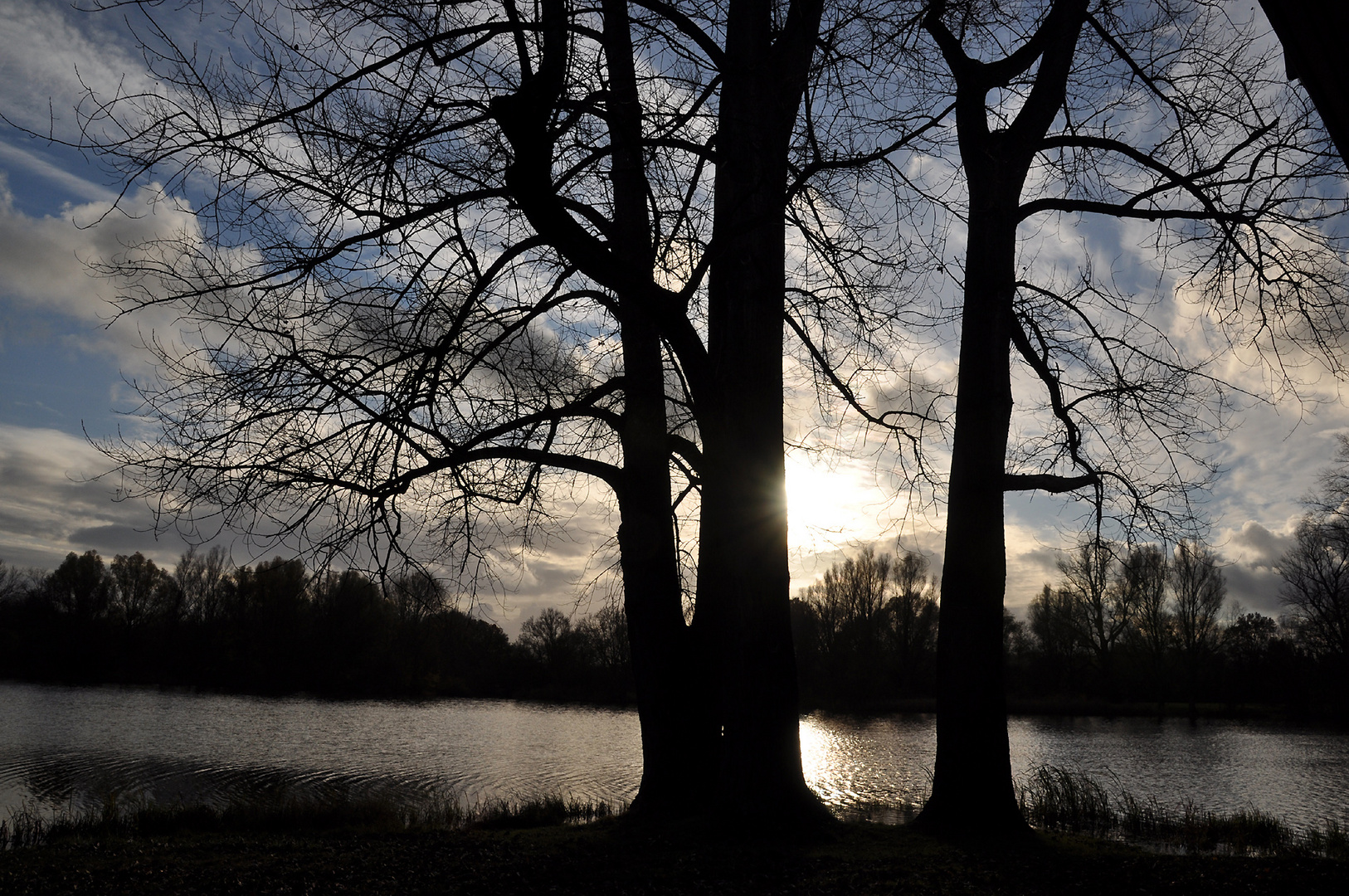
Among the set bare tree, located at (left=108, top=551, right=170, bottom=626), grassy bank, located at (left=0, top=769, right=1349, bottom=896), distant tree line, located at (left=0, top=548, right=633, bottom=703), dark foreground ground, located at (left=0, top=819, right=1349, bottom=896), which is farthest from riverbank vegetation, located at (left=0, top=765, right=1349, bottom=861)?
bare tree, located at (left=108, top=551, right=170, bottom=626)

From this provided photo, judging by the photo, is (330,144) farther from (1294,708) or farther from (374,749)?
(1294,708)

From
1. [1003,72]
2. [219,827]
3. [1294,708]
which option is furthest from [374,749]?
[1294,708]

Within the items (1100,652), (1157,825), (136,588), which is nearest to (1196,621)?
(1100,652)

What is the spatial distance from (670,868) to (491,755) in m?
15.7

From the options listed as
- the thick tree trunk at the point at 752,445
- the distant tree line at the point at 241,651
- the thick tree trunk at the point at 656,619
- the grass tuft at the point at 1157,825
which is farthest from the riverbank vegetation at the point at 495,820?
the distant tree line at the point at 241,651

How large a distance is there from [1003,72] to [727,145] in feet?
10.4

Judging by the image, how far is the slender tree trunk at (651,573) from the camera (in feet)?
22.6

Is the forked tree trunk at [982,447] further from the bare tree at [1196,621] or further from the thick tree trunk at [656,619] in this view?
the bare tree at [1196,621]

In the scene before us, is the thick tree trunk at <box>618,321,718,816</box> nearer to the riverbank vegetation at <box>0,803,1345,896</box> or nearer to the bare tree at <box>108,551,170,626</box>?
the riverbank vegetation at <box>0,803,1345,896</box>

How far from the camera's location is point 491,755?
61.7 ft

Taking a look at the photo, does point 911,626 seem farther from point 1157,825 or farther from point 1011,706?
point 1157,825

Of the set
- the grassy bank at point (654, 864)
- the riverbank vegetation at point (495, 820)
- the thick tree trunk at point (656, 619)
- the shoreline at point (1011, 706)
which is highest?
the thick tree trunk at point (656, 619)

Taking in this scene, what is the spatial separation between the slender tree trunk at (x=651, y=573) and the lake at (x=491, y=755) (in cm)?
523

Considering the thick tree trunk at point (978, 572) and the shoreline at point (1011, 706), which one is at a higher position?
the thick tree trunk at point (978, 572)
